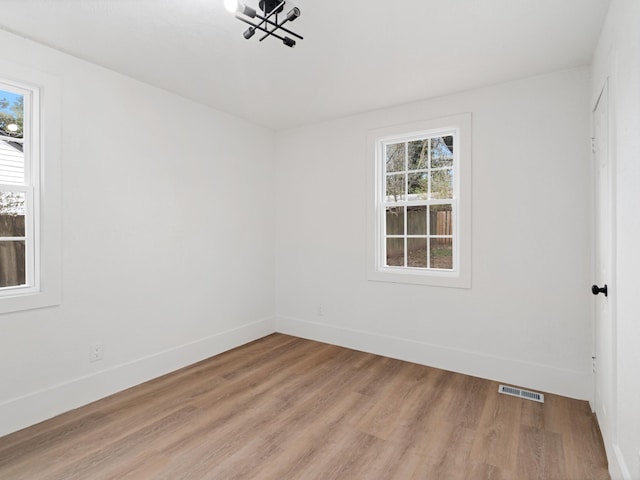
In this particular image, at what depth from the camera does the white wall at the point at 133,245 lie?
2.52 meters

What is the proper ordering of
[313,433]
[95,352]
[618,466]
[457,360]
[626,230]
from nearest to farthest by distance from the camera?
[626,230] → [618,466] → [313,433] → [95,352] → [457,360]

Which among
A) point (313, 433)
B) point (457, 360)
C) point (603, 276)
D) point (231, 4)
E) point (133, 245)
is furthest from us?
point (457, 360)

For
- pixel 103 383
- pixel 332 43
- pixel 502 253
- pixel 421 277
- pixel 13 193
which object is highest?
pixel 332 43

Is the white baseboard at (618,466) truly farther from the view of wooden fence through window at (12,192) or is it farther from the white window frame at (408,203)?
the view of wooden fence through window at (12,192)

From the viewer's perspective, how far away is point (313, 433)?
2340 mm

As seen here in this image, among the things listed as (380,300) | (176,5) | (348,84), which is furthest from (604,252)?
(176,5)

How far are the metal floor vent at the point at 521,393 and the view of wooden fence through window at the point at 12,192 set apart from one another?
3827 mm

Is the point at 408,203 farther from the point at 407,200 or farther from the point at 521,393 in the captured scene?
the point at 521,393

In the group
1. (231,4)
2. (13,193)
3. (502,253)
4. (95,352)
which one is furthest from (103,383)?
(502,253)

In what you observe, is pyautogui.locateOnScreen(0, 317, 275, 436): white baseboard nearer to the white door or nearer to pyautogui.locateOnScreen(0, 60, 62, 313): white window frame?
pyautogui.locateOnScreen(0, 60, 62, 313): white window frame

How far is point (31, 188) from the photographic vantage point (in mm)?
2520

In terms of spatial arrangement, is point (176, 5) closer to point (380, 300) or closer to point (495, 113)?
point (495, 113)

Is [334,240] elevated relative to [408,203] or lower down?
lower down

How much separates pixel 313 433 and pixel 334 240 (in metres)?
2.23
